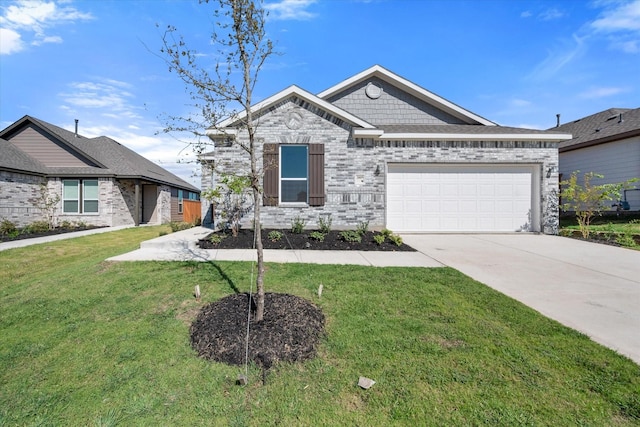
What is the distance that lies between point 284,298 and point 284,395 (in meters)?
1.56

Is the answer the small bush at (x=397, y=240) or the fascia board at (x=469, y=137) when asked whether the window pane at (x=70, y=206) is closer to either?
the fascia board at (x=469, y=137)

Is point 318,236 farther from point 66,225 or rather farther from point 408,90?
point 66,225

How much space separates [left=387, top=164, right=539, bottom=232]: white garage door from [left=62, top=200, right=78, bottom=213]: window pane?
1516 cm

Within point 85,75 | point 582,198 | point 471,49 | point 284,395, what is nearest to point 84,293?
point 284,395

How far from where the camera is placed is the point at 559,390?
86.3 inches

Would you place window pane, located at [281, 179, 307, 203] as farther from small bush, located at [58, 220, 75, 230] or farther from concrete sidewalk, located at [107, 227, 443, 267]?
small bush, located at [58, 220, 75, 230]

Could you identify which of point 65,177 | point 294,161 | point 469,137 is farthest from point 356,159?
point 65,177

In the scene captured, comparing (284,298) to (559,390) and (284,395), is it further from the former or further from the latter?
(559,390)

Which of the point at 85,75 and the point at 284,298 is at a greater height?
the point at 85,75

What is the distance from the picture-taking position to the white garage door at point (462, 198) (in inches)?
382

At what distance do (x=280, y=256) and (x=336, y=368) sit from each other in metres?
3.96

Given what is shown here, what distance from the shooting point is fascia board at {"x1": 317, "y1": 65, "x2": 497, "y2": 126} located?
11.5m

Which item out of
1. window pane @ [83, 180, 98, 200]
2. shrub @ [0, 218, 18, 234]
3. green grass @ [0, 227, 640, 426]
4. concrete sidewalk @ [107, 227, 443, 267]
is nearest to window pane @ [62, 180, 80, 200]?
window pane @ [83, 180, 98, 200]

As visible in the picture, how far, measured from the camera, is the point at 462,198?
9.77 meters
